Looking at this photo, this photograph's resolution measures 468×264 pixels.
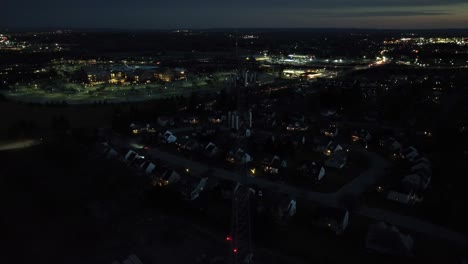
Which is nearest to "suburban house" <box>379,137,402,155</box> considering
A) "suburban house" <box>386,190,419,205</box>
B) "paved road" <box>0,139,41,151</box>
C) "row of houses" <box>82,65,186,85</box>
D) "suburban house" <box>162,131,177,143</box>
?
"suburban house" <box>386,190,419,205</box>

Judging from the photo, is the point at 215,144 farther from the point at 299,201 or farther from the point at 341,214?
the point at 341,214

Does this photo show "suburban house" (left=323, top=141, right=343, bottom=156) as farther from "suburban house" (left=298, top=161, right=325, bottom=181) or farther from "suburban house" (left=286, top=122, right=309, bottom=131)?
"suburban house" (left=286, top=122, right=309, bottom=131)

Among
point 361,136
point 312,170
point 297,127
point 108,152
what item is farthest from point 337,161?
point 108,152

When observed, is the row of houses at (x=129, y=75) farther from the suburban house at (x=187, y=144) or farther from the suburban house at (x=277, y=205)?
the suburban house at (x=277, y=205)

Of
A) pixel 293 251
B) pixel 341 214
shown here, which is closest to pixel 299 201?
pixel 341 214

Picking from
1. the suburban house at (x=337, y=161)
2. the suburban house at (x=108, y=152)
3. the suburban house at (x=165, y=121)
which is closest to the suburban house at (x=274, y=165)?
the suburban house at (x=337, y=161)
